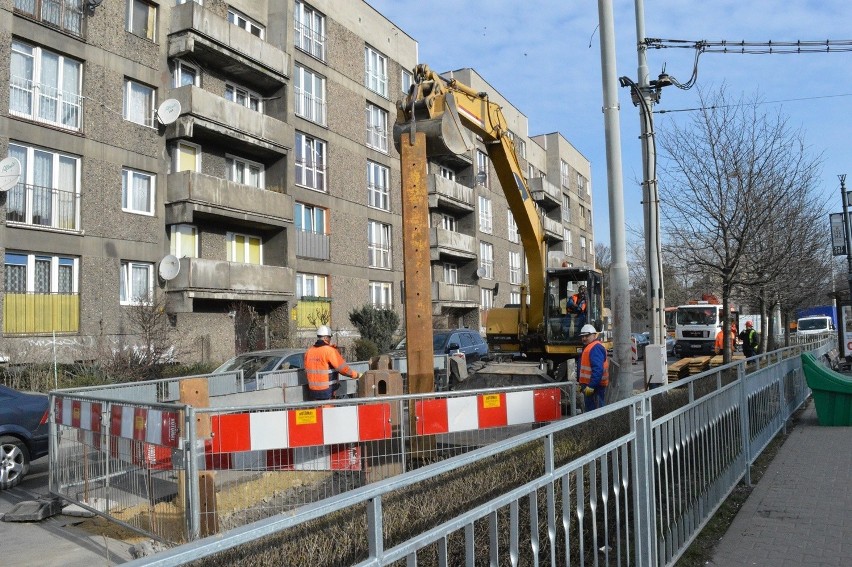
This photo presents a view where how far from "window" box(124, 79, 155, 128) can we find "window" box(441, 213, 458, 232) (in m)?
20.6

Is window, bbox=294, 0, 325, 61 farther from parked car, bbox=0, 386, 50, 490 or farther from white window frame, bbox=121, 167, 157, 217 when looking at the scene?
parked car, bbox=0, 386, 50, 490

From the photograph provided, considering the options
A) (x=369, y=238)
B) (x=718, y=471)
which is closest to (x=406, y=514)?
(x=718, y=471)

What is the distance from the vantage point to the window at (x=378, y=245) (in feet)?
110

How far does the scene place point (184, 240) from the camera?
23859 mm

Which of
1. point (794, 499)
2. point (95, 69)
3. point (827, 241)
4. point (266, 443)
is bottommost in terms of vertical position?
point (794, 499)

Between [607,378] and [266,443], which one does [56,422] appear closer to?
[266,443]

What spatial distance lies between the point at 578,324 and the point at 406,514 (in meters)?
12.6

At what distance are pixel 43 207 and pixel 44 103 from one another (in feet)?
9.39

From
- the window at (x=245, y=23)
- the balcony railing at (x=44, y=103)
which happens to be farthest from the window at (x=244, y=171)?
the balcony railing at (x=44, y=103)

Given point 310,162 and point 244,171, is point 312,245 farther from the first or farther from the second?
point 244,171

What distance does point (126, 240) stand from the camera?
21562mm

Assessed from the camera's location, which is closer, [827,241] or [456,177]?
[827,241]

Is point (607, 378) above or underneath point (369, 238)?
underneath

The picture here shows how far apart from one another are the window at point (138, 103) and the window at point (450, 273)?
20827 millimetres
